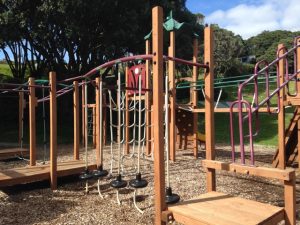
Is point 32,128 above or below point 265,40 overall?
below

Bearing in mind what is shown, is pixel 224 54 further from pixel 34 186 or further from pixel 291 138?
pixel 34 186

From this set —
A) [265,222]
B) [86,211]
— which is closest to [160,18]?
[265,222]

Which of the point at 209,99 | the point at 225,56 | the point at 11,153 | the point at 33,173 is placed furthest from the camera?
the point at 225,56

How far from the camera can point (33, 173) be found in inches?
238

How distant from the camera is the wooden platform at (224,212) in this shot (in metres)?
2.88

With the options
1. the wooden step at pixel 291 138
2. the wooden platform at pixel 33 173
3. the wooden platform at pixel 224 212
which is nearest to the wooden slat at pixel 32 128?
the wooden platform at pixel 33 173

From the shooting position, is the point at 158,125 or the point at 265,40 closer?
the point at 158,125

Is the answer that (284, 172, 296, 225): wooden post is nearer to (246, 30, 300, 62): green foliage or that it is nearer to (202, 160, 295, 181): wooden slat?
(202, 160, 295, 181): wooden slat

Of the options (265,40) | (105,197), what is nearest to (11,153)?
(105,197)

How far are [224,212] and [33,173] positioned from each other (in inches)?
159

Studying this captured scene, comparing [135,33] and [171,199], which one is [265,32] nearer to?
[135,33]

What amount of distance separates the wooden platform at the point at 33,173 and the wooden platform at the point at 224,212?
3.47 metres

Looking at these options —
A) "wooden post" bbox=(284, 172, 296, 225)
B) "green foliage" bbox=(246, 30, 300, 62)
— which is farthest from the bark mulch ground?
"green foliage" bbox=(246, 30, 300, 62)

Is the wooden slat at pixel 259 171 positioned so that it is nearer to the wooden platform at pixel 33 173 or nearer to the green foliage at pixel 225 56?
the wooden platform at pixel 33 173
